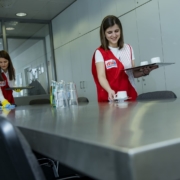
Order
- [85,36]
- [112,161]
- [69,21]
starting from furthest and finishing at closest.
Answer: [69,21] < [85,36] < [112,161]

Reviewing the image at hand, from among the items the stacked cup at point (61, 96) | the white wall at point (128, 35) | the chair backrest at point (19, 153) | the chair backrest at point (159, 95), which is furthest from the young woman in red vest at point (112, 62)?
the chair backrest at point (19, 153)

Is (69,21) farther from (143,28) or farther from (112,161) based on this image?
(112,161)

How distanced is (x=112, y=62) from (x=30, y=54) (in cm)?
452

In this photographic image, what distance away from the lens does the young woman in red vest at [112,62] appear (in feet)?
6.51

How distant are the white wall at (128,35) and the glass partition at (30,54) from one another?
0.38 metres

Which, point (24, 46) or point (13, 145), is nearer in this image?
point (13, 145)

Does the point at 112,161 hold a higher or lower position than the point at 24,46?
lower

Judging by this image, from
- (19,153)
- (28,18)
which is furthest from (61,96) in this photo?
(28,18)

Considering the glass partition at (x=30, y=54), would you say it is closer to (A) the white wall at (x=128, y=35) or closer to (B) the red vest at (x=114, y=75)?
(A) the white wall at (x=128, y=35)

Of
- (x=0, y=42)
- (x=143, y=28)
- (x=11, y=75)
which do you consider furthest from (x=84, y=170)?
(x=0, y=42)

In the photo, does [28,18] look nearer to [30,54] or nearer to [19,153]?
[30,54]

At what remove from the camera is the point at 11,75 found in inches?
119

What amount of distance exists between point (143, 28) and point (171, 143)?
140 inches

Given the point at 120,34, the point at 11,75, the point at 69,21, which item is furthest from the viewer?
the point at 69,21
